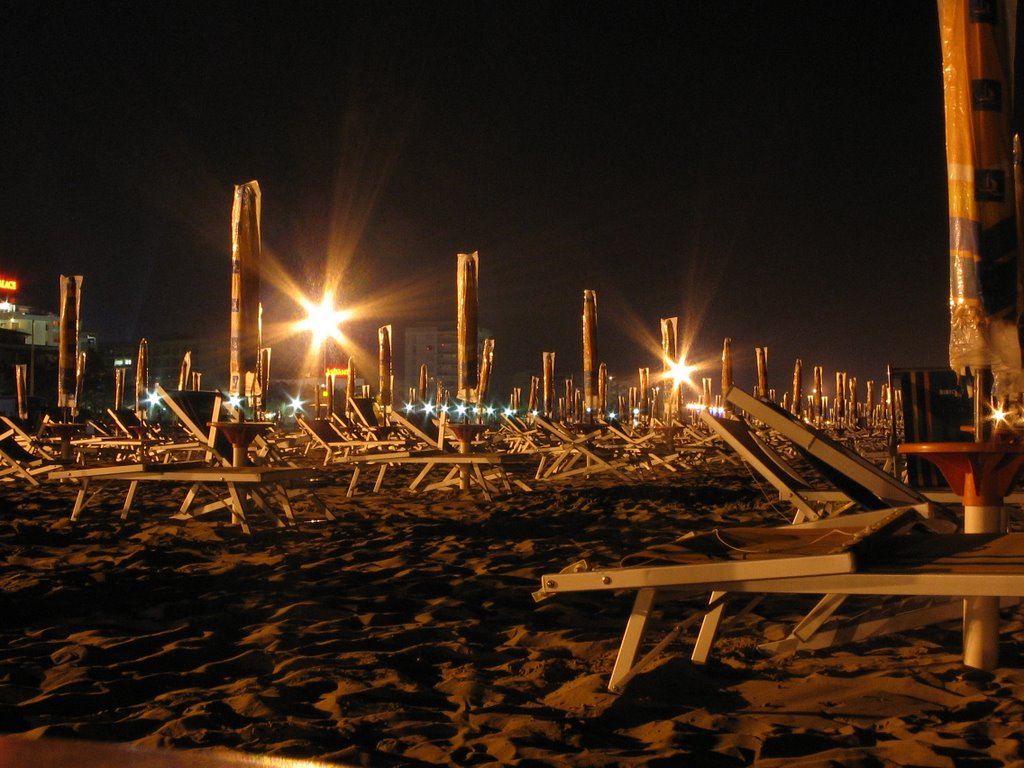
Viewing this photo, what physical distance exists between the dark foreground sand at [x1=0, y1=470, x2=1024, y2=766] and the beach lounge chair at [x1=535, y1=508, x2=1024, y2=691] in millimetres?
260

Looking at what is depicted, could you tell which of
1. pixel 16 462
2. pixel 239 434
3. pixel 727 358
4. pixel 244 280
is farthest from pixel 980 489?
pixel 727 358

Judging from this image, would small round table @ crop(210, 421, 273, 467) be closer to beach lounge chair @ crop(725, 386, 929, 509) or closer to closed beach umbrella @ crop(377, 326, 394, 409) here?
beach lounge chair @ crop(725, 386, 929, 509)

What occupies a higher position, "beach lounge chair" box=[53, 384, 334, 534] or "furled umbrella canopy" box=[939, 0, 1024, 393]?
"furled umbrella canopy" box=[939, 0, 1024, 393]

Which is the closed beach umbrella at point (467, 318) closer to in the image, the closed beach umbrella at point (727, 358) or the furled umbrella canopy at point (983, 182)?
the furled umbrella canopy at point (983, 182)

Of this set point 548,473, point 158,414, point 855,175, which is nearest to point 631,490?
point 548,473

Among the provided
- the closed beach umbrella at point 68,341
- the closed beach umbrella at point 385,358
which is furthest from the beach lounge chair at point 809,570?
the closed beach umbrella at point 385,358

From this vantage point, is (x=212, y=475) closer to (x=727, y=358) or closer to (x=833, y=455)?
(x=833, y=455)

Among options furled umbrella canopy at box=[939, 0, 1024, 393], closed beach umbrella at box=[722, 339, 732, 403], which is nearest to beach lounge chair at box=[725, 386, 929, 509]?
furled umbrella canopy at box=[939, 0, 1024, 393]

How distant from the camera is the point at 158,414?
39281 millimetres

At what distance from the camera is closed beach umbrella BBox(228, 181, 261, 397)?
266 inches

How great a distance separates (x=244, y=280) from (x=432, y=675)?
15.7 ft

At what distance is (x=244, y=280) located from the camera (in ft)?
22.3

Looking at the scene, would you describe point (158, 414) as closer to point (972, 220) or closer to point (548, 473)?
point (548, 473)

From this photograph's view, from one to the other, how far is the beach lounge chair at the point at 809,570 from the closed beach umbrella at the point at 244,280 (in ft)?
16.0
